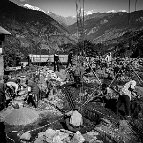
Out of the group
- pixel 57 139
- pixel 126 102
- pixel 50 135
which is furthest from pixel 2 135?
pixel 126 102

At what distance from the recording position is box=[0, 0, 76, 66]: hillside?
1595 inches

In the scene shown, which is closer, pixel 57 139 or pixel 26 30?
pixel 57 139

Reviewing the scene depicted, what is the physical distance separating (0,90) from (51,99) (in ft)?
7.93

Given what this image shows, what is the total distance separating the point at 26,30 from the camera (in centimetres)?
4831

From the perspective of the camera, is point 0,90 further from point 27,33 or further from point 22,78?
point 27,33

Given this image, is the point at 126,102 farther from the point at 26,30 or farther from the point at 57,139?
the point at 26,30

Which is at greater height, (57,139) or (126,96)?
(126,96)

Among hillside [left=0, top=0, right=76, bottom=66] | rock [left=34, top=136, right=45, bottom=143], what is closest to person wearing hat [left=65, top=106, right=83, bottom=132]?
rock [left=34, top=136, right=45, bottom=143]

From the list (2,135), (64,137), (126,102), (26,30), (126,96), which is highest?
(26,30)

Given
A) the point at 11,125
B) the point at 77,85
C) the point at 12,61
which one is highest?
the point at 12,61

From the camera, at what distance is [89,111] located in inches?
305

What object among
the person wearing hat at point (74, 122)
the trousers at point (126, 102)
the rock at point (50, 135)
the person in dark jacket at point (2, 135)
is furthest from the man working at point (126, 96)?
the person in dark jacket at point (2, 135)

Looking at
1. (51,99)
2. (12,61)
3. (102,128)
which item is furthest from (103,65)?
(102,128)

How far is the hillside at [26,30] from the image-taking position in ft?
133
